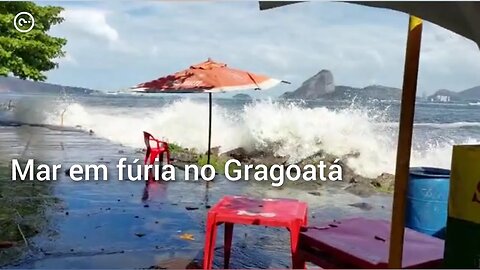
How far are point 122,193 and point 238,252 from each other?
2757 mm

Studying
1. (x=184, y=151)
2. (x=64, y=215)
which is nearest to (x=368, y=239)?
(x=64, y=215)

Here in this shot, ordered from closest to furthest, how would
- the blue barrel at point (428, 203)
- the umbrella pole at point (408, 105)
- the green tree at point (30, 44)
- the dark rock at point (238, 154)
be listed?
the umbrella pole at point (408, 105)
the blue barrel at point (428, 203)
the dark rock at point (238, 154)
the green tree at point (30, 44)

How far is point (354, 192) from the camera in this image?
7.73 meters

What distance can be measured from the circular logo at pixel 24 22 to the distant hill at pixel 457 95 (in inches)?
468

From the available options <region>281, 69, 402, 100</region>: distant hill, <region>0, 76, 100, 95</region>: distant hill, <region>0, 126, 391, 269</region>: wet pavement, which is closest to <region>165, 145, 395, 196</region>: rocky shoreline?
<region>0, 126, 391, 269</region>: wet pavement

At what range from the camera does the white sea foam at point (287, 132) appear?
1074cm

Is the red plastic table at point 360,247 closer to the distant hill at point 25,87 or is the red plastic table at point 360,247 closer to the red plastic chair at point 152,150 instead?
the red plastic chair at point 152,150

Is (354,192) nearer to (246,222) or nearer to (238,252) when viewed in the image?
(238,252)

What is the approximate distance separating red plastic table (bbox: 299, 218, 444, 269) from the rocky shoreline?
488 centimetres

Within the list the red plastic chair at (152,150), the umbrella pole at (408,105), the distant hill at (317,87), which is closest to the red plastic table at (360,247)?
the umbrella pole at (408,105)

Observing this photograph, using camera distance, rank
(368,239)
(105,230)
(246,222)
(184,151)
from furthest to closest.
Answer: (184,151) < (105,230) < (246,222) < (368,239)

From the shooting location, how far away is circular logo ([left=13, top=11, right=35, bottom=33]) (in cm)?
1163

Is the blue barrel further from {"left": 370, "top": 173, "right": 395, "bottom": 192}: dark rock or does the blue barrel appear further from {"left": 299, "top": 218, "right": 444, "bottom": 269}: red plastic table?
{"left": 370, "top": 173, "right": 395, "bottom": 192}: dark rock

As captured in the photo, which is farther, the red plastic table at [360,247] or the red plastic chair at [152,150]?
the red plastic chair at [152,150]
